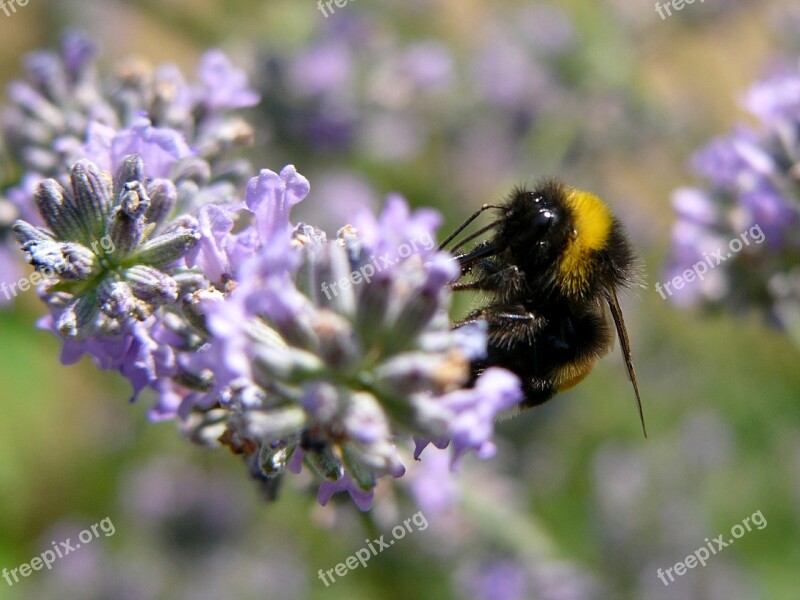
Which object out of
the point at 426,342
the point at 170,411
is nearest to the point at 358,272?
the point at 426,342

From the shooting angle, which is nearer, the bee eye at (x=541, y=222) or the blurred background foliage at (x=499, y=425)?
the bee eye at (x=541, y=222)

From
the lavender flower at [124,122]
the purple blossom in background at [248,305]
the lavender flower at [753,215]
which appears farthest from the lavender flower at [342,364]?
the lavender flower at [753,215]

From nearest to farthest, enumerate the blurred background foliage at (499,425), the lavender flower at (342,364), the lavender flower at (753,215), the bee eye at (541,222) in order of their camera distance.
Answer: the lavender flower at (342,364)
the bee eye at (541,222)
the lavender flower at (753,215)
the blurred background foliage at (499,425)

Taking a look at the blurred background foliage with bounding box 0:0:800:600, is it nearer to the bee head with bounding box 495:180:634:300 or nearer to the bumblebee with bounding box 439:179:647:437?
the bumblebee with bounding box 439:179:647:437

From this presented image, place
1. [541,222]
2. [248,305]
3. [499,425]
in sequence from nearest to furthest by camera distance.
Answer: [248,305], [541,222], [499,425]

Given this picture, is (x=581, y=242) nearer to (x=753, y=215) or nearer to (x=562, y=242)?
(x=562, y=242)

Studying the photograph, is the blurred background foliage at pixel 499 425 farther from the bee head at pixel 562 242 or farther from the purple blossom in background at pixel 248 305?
the purple blossom in background at pixel 248 305

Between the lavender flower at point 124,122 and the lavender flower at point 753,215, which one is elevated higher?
the lavender flower at point 124,122

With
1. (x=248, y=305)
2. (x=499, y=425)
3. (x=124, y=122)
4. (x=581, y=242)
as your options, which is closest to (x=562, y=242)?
(x=581, y=242)
